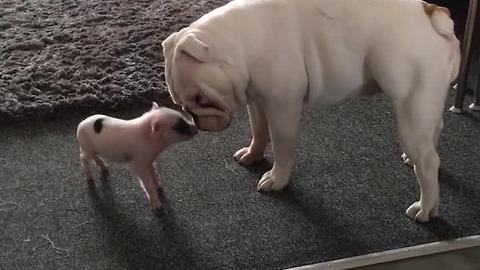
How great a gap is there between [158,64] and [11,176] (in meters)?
0.58

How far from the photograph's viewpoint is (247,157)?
5.31 feet

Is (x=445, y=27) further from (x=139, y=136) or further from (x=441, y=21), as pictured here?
(x=139, y=136)

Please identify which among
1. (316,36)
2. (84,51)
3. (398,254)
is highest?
(316,36)

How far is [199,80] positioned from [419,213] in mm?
508

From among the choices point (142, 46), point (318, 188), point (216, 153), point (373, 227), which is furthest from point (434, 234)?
point (142, 46)

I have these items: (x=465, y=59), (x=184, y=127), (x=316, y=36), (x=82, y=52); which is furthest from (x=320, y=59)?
(x=82, y=52)

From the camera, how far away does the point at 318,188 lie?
1530mm

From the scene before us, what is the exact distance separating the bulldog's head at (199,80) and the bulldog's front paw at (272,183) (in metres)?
0.21

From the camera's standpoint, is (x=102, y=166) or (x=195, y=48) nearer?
(x=195, y=48)

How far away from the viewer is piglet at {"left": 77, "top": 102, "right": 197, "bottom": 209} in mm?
1400

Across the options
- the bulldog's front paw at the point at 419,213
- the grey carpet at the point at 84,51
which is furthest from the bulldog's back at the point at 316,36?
the grey carpet at the point at 84,51

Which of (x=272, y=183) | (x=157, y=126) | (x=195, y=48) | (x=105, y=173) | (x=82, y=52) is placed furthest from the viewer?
(x=82, y=52)

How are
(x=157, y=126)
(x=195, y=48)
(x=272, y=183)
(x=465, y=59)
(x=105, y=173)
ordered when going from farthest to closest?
1. (x=465, y=59)
2. (x=105, y=173)
3. (x=272, y=183)
4. (x=157, y=126)
5. (x=195, y=48)

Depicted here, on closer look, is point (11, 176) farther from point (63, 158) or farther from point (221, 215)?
point (221, 215)
